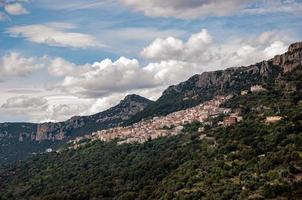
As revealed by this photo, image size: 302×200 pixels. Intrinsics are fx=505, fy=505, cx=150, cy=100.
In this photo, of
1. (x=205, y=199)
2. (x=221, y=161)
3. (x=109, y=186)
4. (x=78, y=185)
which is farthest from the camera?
(x=78, y=185)

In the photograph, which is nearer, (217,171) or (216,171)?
(217,171)

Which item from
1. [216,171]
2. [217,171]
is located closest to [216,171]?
[216,171]

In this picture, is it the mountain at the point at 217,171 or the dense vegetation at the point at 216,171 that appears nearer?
the mountain at the point at 217,171

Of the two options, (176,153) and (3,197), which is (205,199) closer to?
(176,153)

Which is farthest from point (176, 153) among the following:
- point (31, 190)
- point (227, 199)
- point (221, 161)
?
point (227, 199)

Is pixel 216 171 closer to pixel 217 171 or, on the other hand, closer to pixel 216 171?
pixel 216 171

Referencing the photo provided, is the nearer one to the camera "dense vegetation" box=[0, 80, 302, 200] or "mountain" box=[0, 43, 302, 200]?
"mountain" box=[0, 43, 302, 200]

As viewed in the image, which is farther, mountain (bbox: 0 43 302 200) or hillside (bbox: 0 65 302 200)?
hillside (bbox: 0 65 302 200)

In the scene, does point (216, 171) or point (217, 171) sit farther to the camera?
point (216, 171)
